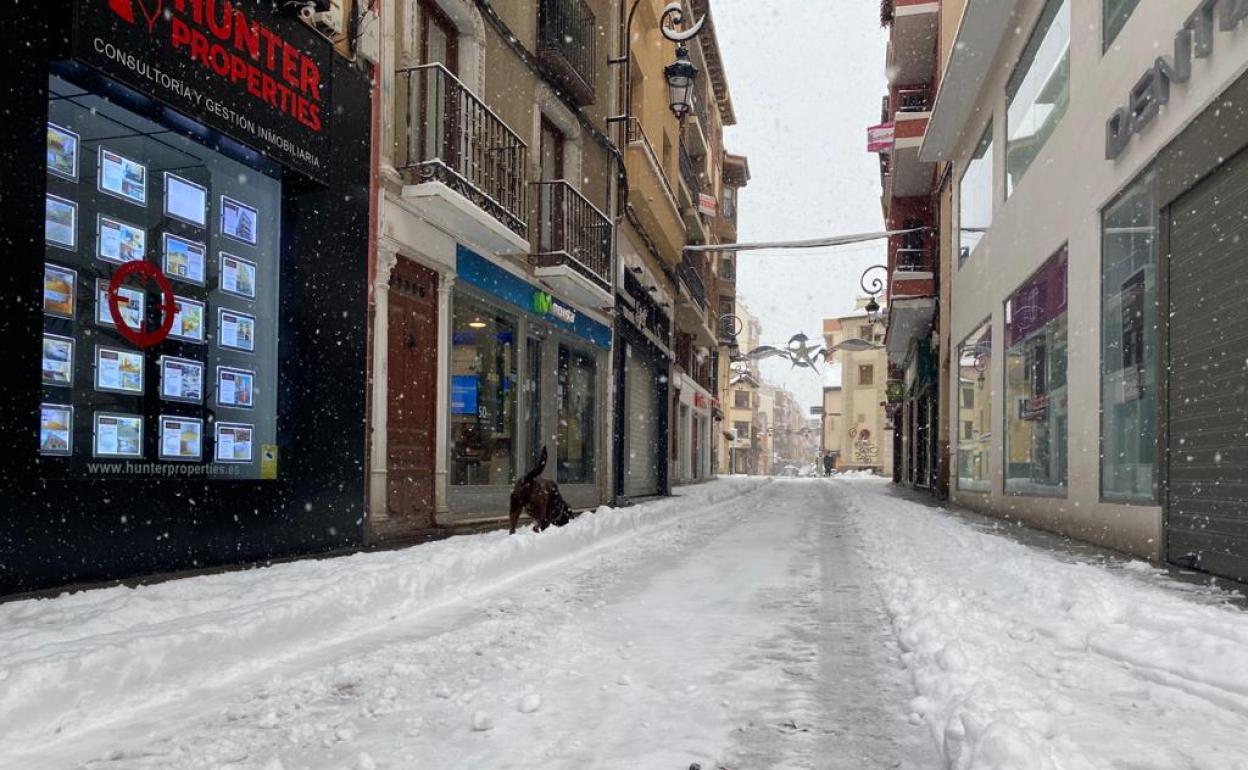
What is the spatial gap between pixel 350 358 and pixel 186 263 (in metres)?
Answer: 1.88

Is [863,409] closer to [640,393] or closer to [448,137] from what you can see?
[640,393]

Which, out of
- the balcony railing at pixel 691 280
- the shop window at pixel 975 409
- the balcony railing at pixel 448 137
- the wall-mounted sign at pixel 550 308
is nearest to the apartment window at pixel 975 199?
the shop window at pixel 975 409

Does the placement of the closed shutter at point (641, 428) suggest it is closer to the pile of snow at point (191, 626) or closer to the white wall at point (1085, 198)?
the white wall at point (1085, 198)

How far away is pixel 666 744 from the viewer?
2.99 metres

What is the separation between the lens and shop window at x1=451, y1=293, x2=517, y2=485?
11.5m

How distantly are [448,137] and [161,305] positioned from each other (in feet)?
14.2

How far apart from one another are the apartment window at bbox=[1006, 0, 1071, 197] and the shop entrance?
8.46 metres

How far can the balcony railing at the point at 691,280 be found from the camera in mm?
28484

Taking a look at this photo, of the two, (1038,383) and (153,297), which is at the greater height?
(153,297)

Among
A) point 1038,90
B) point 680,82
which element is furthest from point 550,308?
point 1038,90

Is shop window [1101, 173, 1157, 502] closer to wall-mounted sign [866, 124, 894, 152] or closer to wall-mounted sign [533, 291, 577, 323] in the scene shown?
wall-mounted sign [533, 291, 577, 323]

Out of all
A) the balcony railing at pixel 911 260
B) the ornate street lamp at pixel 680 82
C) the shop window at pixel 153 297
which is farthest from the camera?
the balcony railing at pixel 911 260

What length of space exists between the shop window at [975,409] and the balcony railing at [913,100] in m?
8.36

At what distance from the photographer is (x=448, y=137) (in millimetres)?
10031
